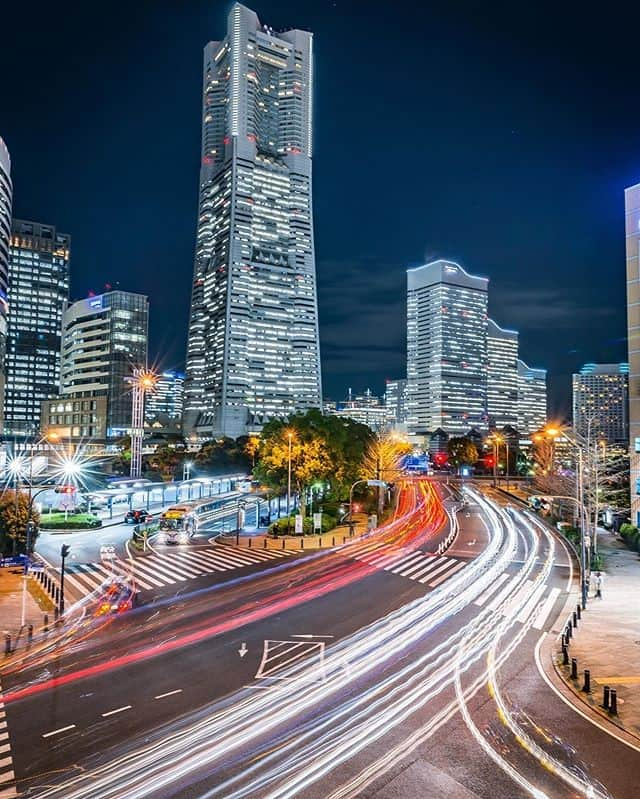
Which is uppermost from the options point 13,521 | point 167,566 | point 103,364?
point 103,364

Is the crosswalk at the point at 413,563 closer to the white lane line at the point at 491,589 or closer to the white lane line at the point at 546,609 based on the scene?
the white lane line at the point at 491,589

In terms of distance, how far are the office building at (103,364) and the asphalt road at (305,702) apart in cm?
15559

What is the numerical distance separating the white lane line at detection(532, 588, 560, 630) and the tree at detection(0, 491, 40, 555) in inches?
1148

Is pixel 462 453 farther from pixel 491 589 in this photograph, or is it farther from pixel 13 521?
pixel 13 521

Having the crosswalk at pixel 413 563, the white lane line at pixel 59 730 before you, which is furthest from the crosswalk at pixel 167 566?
the white lane line at pixel 59 730

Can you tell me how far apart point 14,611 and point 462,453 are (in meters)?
121

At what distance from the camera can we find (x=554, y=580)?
34.2m

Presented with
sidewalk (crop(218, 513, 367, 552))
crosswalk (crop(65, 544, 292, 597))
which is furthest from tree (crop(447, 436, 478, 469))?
crosswalk (crop(65, 544, 292, 597))

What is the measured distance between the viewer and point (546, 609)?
2753cm

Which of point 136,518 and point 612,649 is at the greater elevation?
point 612,649

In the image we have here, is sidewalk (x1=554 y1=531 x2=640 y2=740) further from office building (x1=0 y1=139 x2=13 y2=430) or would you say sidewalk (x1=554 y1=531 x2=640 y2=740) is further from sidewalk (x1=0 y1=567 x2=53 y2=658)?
office building (x1=0 y1=139 x2=13 y2=430)

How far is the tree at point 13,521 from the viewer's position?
37812 mm

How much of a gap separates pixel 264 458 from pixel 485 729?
43.5 m

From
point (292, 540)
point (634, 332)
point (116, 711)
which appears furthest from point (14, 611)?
point (634, 332)
